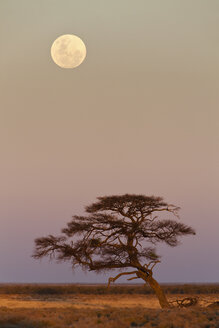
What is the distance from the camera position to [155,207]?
27.4 metres

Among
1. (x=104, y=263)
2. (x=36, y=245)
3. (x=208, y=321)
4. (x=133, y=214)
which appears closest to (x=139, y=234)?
(x=133, y=214)

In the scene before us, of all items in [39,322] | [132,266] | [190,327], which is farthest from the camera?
[132,266]

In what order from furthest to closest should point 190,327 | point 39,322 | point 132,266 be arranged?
1. point 132,266
2. point 39,322
3. point 190,327

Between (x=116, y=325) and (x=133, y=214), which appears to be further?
(x=133, y=214)

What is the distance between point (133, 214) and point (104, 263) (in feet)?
12.5

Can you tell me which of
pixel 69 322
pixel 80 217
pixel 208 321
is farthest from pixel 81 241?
pixel 208 321

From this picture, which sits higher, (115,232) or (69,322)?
(115,232)

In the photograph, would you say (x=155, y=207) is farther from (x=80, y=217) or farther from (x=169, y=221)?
(x=80, y=217)

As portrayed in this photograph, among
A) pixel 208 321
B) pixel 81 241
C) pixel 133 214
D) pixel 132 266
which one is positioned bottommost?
pixel 208 321

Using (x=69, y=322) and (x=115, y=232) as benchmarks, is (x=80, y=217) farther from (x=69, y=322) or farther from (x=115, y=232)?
(x=69, y=322)

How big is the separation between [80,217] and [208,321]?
12137mm

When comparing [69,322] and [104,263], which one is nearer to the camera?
[69,322]

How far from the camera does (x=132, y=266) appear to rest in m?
26.7

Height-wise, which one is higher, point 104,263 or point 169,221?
point 169,221
